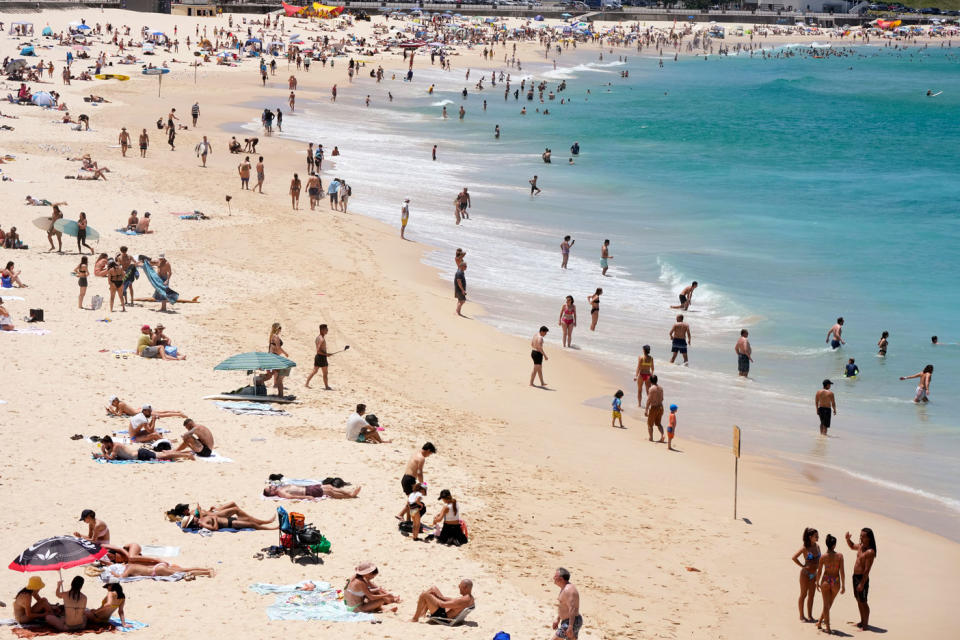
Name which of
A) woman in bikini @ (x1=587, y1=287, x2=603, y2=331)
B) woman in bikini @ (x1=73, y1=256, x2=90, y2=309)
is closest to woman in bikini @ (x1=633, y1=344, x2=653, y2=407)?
woman in bikini @ (x1=587, y1=287, x2=603, y2=331)

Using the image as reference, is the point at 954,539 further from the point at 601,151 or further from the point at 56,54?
the point at 56,54

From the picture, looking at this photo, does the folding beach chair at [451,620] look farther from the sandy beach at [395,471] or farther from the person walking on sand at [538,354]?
the person walking on sand at [538,354]

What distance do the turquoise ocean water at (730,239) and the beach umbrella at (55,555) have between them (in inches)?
401

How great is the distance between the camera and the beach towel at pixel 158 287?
21.6m

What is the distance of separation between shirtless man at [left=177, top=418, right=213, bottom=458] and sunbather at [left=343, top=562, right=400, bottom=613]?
4290 mm

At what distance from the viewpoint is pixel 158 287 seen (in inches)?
849

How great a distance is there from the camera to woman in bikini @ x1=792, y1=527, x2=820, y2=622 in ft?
37.9

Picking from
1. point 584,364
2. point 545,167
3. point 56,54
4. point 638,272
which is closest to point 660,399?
point 584,364

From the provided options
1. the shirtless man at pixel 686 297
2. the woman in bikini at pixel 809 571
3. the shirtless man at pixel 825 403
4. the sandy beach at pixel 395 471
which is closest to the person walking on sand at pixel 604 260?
the shirtless man at pixel 686 297

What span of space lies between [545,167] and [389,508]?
34560 millimetres

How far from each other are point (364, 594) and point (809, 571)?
4.64m

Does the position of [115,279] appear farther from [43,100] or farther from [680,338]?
[43,100]

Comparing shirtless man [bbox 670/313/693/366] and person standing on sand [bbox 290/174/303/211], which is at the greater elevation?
person standing on sand [bbox 290/174/303/211]

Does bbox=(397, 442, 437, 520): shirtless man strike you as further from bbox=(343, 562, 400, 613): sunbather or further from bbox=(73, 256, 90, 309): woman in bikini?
bbox=(73, 256, 90, 309): woman in bikini
